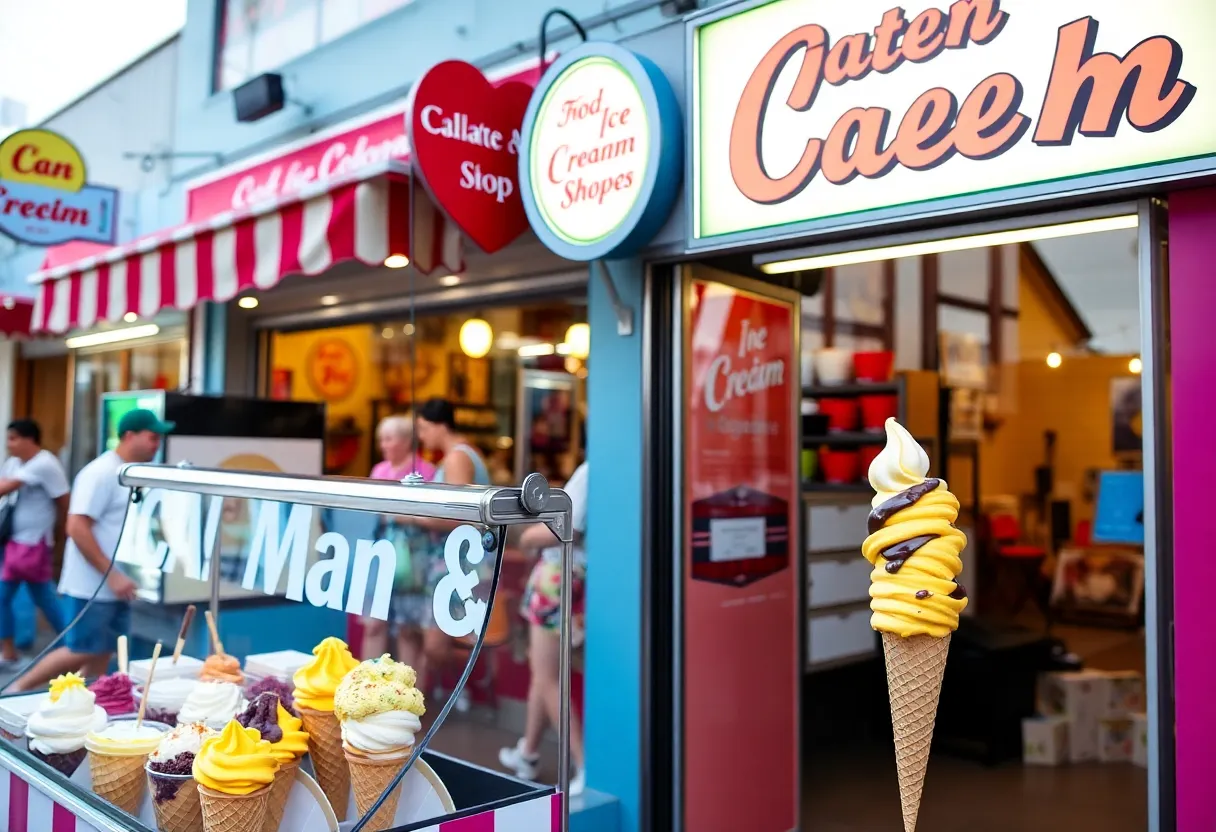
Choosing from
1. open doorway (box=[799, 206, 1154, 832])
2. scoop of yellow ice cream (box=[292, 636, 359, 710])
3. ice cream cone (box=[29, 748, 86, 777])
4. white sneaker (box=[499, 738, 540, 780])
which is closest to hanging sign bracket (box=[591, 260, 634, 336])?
open doorway (box=[799, 206, 1154, 832])

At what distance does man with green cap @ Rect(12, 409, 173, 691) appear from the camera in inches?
193

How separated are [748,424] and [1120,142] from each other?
6.31ft

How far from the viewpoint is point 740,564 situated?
418cm

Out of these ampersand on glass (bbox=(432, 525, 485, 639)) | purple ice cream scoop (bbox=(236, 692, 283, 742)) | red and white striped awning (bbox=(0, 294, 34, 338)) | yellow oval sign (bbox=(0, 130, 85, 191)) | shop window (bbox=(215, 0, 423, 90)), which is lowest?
purple ice cream scoop (bbox=(236, 692, 283, 742))

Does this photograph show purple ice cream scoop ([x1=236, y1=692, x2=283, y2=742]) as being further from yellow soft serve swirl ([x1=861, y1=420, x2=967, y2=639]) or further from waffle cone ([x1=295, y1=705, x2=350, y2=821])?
yellow soft serve swirl ([x1=861, y1=420, x2=967, y2=639])

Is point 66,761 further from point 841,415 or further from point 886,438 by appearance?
point 841,415

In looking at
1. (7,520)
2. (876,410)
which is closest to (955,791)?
(876,410)

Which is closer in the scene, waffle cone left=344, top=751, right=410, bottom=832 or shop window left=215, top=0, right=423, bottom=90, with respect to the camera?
waffle cone left=344, top=751, right=410, bottom=832

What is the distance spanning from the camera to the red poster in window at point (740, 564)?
3973 millimetres

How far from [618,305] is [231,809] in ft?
8.05

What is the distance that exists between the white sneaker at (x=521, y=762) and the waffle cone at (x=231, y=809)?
116 inches

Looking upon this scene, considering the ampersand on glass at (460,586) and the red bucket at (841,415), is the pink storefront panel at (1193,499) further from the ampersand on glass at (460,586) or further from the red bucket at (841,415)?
the red bucket at (841,415)

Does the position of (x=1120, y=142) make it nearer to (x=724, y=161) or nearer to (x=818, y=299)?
(x=724, y=161)

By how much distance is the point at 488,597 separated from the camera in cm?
203
